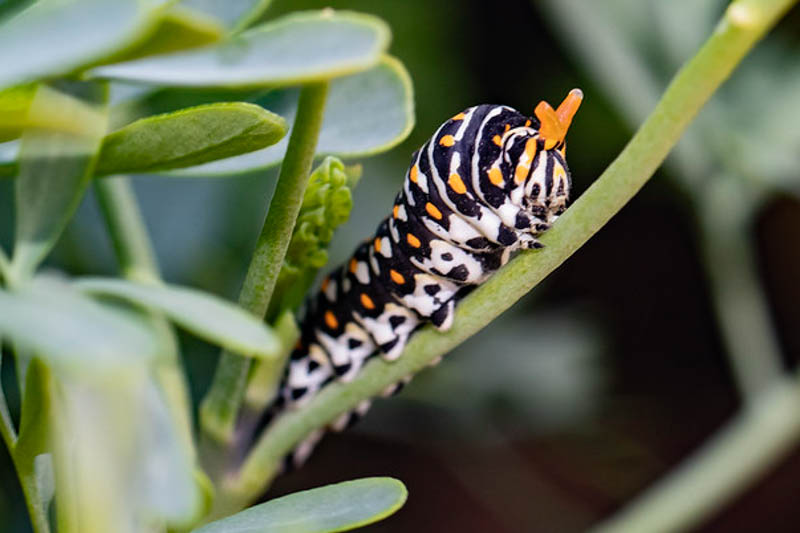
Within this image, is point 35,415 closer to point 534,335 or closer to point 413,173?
point 413,173

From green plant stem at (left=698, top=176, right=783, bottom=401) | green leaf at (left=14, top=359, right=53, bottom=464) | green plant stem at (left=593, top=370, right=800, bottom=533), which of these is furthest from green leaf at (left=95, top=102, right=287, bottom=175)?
green plant stem at (left=698, top=176, right=783, bottom=401)

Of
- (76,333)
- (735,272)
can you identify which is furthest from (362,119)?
(735,272)

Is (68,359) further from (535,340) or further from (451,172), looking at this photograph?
(535,340)

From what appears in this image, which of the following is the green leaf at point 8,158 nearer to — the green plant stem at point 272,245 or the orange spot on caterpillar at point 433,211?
the green plant stem at point 272,245

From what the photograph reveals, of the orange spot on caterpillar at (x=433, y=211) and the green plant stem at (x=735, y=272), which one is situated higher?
the orange spot on caterpillar at (x=433, y=211)

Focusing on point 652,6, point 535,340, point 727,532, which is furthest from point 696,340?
point 652,6

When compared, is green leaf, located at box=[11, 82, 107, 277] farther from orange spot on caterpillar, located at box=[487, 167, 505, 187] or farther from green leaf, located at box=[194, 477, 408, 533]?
orange spot on caterpillar, located at box=[487, 167, 505, 187]

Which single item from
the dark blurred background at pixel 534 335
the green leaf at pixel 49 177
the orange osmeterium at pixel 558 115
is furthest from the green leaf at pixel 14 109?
the dark blurred background at pixel 534 335
